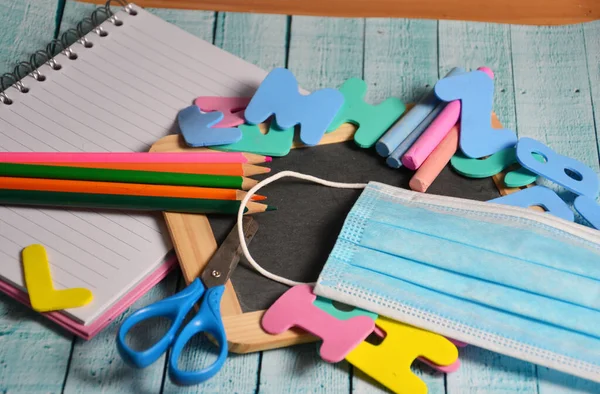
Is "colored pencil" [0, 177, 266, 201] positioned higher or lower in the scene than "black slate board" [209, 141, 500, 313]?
higher

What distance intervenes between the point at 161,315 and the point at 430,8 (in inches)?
30.3

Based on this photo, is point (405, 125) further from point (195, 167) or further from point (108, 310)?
point (108, 310)

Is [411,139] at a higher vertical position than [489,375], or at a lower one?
higher

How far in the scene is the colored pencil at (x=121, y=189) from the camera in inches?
36.2

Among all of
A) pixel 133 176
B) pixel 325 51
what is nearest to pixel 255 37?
pixel 325 51

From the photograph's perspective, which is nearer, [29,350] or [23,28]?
[29,350]

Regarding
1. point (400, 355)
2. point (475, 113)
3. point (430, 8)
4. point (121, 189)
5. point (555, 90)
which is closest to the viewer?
point (400, 355)

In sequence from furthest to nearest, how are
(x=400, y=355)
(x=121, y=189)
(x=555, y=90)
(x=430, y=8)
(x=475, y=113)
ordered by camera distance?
(x=430, y=8) → (x=555, y=90) → (x=475, y=113) → (x=121, y=189) → (x=400, y=355)

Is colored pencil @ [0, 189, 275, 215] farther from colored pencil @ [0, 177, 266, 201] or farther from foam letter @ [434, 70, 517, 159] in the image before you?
foam letter @ [434, 70, 517, 159]

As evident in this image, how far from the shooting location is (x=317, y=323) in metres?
0.83

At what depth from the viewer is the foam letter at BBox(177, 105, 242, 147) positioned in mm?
998

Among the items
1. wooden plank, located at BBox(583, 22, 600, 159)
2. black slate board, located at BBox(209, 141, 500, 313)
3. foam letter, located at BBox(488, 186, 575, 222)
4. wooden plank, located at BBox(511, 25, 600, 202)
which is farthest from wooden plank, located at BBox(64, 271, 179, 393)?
wooden plank, located at BBox(583, 22, 600, 159)

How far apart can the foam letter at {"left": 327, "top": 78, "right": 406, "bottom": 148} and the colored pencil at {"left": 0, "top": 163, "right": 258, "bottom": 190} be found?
0.54 feet

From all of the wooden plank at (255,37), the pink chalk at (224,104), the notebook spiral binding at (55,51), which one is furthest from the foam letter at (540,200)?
the notebook spiral binding at (55,51)
